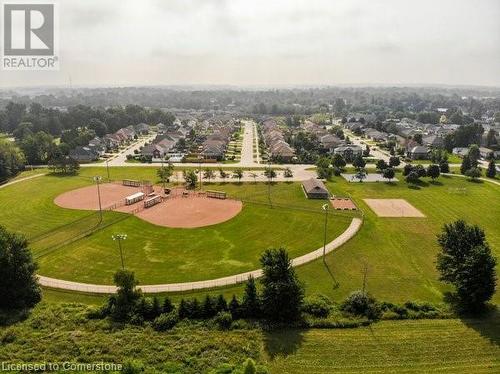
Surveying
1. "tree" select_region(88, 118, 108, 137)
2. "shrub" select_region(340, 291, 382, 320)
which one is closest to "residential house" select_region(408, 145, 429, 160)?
"shrub" select_region(340, 291, 382, 320)

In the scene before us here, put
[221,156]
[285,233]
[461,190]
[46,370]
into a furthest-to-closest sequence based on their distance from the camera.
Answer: [221,156]
[461,190]
[285,233]
[46,370]

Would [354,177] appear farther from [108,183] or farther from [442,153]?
[108,183]

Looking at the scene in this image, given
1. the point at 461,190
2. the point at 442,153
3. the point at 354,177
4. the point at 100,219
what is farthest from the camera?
the point at 442,153

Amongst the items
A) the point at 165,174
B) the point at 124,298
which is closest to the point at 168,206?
the point at 165,174

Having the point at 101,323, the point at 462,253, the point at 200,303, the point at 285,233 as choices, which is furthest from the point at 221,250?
the point at 462,253

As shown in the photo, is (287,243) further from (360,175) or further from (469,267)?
(360,175)
